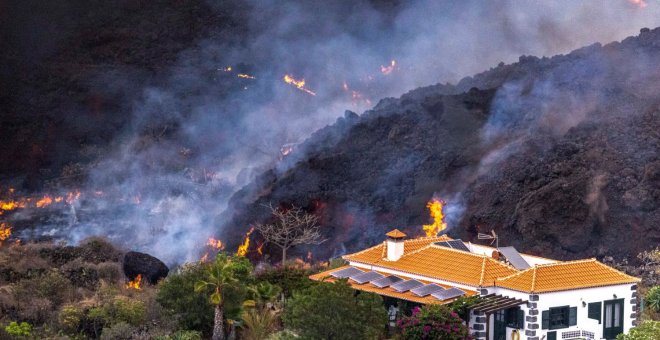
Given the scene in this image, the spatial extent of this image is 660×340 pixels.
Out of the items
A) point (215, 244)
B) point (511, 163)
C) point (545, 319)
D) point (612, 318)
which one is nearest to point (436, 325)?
point (545, 319)

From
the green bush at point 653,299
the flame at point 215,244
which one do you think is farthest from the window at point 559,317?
the flame at point 215,244

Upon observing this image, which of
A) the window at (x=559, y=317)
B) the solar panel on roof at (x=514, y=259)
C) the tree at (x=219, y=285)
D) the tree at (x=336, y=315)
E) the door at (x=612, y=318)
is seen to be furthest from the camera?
the solar panel on roof at (x=514, y=259)

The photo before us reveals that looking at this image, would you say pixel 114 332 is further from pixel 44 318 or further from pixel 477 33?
pixel 477 33

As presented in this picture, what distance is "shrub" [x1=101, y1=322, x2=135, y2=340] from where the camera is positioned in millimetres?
38031

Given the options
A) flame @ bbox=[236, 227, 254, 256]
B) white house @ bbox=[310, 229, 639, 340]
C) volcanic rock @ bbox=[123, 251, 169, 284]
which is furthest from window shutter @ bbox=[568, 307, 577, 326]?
flame @ bbox=[236, 227, 254, 256]

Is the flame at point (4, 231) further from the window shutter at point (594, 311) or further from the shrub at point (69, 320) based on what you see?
the window shutter at point (594, 311)

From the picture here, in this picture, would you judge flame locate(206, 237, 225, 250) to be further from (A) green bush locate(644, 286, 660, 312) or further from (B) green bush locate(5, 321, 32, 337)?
(B) green bush locate(5, 321, 32, 337)

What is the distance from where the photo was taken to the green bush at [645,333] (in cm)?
3609

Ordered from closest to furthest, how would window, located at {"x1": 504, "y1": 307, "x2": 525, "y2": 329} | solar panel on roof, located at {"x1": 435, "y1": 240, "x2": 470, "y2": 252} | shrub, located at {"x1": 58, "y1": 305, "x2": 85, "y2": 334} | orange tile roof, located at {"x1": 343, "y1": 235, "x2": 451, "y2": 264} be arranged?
shrub, located at {"x1": 58, "y1": 305, "x2": 85, "y2": 334} < window, located at {"x1": 504, "y1": 307, "x2": 525, "y2": 329} < orange tile roof, located at {"x1": 343, "y1": 235, "x2": 451, "y2": 264} < solar panel on roof, located at {"x1": 435, "y1": 240, "x2": 470, "y2": 252}

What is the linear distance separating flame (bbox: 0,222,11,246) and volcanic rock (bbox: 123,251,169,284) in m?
30.8

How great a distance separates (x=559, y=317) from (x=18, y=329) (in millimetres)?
22300

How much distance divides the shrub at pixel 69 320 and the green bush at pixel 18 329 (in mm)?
1534

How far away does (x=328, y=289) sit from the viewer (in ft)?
120

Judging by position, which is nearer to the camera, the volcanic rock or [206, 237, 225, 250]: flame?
the volcanic rock
